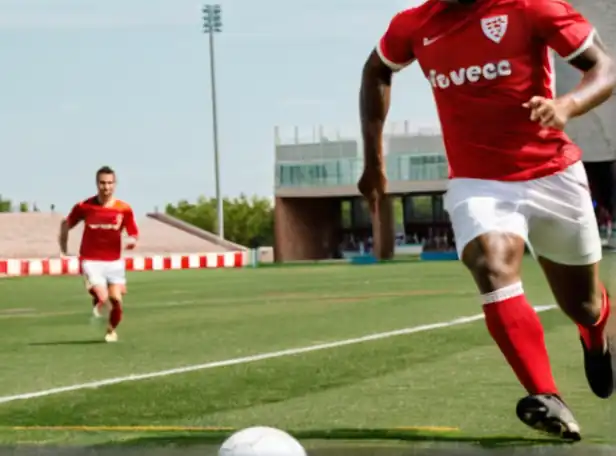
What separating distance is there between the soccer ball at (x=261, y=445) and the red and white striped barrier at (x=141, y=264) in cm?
3642

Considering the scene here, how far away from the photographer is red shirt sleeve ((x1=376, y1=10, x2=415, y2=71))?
Answer: 604 centimetres

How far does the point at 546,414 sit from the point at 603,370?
123 centimetres

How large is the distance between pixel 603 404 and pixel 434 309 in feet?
30.4

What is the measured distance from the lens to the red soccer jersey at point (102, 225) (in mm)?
14148

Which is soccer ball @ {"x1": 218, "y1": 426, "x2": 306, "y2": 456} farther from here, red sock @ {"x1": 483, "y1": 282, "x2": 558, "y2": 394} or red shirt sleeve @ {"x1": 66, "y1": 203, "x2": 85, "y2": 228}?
red shirt sleeve @ {"x1": 66, "y1": 203, "x2": 85, "y2": 228}

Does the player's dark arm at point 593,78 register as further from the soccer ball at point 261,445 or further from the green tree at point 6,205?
the green tree at point 6,205

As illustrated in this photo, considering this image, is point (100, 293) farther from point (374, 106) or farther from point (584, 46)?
point (584, 46)

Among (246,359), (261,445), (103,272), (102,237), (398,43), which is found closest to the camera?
(261,445)

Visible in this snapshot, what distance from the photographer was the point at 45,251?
50.8 meters

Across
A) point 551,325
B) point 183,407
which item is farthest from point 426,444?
point 551,325

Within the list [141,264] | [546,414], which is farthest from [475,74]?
[141,264]

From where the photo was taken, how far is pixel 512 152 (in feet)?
19.1

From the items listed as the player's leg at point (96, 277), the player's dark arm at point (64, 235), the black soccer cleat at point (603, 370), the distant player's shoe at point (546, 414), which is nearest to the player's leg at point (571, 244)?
the black soccer cleat at point (603, 370)

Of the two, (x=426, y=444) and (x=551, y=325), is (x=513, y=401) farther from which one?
(x=551, y=325)
